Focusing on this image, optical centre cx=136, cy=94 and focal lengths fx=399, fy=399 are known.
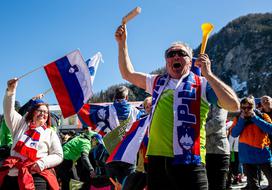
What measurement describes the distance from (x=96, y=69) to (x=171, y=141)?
4692mm

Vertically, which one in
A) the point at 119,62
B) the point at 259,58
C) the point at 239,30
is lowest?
the point at 119,62

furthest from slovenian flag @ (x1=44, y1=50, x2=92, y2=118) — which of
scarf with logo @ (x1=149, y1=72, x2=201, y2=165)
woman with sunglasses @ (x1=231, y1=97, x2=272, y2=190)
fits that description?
scarf with logo @ (x1=149, y1=72, x2=201, y2=165)

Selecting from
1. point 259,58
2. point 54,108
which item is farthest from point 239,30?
point 54,108

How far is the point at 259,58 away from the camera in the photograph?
12725 centimetres

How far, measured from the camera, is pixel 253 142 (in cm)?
Result: 606

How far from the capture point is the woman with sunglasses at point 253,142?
5832 millimetres

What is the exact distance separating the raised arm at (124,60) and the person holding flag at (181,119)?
0.30 m

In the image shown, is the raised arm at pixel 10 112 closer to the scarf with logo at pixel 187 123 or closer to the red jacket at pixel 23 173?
the red jacket at pixel 23 173

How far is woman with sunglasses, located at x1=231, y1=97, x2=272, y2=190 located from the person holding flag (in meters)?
3.04

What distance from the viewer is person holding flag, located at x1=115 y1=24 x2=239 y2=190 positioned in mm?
2734

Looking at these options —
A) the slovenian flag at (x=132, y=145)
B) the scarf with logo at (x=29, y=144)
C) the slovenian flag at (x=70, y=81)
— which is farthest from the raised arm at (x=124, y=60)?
the slovenian flag at (x=70, y=81)

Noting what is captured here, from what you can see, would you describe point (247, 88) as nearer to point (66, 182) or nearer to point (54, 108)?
point (54, 108)

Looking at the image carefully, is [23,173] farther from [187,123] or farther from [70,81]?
[70,81]

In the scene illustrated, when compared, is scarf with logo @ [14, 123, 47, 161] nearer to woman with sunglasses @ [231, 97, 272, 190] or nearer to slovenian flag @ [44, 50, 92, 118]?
slovenian flag @ [44, 50, 92, 118]
